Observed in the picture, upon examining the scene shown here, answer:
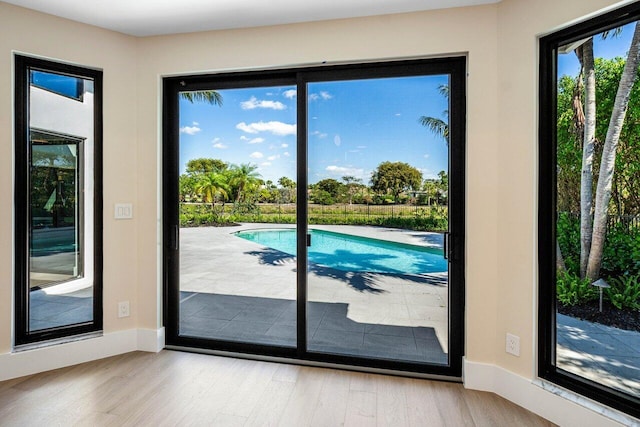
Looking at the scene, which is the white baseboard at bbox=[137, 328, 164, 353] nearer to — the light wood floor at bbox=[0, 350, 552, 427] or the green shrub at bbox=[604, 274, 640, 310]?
the light wood floor at bbox=[0, 350, 552, 427]

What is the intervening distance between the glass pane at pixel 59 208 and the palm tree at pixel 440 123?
2.68 metres

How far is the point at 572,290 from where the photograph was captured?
2053 mm

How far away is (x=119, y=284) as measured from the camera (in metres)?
2.85

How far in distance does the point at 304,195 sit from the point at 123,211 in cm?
155

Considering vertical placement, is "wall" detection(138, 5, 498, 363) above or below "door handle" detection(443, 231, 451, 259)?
above

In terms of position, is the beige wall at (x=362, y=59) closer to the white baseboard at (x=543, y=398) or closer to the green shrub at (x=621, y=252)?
the white baseboard at (x=543, y=398)

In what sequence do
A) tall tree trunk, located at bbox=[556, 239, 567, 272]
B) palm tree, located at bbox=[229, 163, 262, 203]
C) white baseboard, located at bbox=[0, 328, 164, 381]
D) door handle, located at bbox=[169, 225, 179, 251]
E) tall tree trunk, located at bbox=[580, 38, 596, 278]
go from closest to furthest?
tall tree trunk, located at bbox=[580, 38, 596, 278] → tall tree trunk, located at bbox=[556, 239, 567, 272] → white baseboard, located at bbox=[0, 328, 164, 381] → palm tree, located at bbox=[229, 163, 262, 203] → door handle, located at bbox=[169, 225, 179, 251]

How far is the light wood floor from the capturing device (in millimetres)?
1971

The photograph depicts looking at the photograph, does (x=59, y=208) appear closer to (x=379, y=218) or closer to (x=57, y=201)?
(x=57, y=201)

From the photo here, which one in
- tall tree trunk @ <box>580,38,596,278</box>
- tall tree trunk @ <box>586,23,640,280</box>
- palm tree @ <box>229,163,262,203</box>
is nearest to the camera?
tall tree trunk @ <box>586,23,640,280</box>

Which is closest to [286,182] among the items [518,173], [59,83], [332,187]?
[332,187]

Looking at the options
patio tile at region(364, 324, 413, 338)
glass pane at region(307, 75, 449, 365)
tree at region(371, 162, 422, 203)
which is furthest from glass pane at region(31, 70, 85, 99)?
patio tile at region(364, 324, 413, 338)

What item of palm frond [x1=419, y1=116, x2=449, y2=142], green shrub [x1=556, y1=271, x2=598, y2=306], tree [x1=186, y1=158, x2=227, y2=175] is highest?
palm frond [x1=419, y1=116, x2=449, y2=142]

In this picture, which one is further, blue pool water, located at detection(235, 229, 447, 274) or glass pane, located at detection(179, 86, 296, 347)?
glass pane, located at detection(179, 86, 296, 347)
